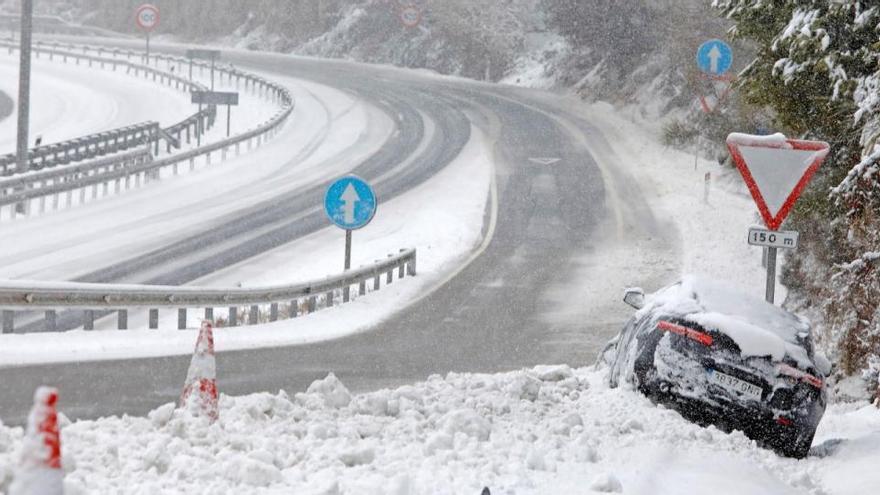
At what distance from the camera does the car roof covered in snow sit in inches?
398

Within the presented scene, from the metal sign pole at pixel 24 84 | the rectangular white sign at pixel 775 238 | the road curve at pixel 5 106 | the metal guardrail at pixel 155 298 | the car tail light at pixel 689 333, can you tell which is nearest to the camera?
the car tail light at pixel 689 333

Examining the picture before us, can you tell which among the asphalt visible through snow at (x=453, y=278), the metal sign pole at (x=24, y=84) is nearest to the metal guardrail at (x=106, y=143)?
the metal sign pole at (x=24, y=84)

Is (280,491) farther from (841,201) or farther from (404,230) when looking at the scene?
(404,230)

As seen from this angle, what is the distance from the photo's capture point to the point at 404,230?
101 ft

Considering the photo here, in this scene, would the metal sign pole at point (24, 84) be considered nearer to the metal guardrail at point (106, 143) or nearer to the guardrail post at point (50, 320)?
the metal guardrail at point (106, 143)

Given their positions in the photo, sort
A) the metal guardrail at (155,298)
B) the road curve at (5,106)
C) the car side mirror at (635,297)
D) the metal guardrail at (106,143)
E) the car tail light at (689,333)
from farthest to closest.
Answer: the road curve at (5,106)
the metal guardrail at (106,143)
the metal guardrail at (155,298)
the car side mirror at (635,297)
the car tail light at (689,333)

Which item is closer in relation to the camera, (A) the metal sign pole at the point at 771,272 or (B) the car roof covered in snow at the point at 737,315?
(B) the car roof covered in snow at the point at 737,315

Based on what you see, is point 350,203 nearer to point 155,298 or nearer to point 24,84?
point 155,298

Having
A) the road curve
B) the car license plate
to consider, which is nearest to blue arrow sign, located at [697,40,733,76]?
the car license plate

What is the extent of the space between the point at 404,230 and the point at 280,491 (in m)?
23.9

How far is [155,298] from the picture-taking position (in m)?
16.3

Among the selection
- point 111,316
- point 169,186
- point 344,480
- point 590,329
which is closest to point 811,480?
point 344,480

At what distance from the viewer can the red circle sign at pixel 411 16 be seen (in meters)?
68.4

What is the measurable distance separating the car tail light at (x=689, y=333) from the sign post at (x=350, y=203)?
10330 millimetres
